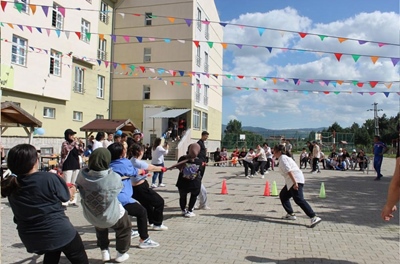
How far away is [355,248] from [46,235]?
4668 millimetres

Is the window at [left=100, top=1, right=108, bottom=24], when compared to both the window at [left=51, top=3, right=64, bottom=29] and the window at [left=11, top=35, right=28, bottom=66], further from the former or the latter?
the window at [left=11, top=35, right=28, bottom=66]

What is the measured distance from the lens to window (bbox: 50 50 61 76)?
73.3 ft

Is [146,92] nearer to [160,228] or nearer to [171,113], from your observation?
[171,113]

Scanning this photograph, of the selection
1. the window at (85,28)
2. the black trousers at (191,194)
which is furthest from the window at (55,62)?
the black trousers at (191,194)

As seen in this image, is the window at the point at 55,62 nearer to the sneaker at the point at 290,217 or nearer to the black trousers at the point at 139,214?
the sneaker at the point at 290,217

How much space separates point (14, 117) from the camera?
42.7 feet

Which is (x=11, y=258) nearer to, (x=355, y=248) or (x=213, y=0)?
(x=355, y=248)

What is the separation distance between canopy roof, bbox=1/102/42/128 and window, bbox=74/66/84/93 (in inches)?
522

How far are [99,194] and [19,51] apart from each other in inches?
737

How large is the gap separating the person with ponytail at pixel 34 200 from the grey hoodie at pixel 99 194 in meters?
0.81

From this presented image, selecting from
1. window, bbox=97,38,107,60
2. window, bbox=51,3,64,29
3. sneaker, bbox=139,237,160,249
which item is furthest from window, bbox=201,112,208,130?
sneaker, bbox=139,237,160,249

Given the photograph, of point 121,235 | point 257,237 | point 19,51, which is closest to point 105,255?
point 121,235

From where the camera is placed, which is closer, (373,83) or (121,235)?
(121,235)

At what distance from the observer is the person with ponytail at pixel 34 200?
314cm
